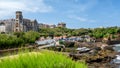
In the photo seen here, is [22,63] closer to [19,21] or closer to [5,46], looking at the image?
[5,46]

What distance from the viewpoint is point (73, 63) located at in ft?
24.2

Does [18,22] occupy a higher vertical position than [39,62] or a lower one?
higher

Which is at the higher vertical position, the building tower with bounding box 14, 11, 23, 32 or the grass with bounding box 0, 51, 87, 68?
the building tower with bounding box 14, 11, 23, 32

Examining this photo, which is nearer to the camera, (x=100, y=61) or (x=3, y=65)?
(x=3, y=65)

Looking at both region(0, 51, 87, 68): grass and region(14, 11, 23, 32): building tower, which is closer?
region(0, 51, 87, 68): grass

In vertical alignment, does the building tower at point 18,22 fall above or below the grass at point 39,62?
above

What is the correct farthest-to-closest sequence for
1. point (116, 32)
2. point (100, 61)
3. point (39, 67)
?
point (116, 32) < point (100, 61) < point (39, 67)

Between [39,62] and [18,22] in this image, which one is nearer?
[39,62]


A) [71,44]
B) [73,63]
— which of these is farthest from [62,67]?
[71,44]

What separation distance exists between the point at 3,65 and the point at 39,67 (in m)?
1.03

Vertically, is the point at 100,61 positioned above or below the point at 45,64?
below

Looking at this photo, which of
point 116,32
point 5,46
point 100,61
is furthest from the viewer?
point 116,32

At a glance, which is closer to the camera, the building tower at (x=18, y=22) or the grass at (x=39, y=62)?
the grass at (x=39, y=62)

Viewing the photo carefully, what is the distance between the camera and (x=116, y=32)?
175625mm
